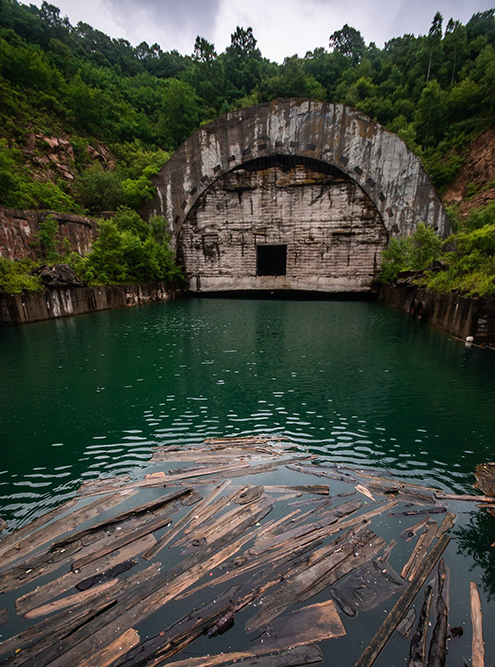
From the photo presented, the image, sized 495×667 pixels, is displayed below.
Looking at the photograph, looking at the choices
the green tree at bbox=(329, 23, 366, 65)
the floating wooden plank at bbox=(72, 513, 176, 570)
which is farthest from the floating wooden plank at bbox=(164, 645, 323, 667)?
the green tree at bbox=(329, 23, 366, 65)

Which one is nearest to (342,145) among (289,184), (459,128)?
(289,184)

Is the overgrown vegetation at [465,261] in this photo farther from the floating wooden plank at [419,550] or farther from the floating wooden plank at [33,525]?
the floating wooden plank at [33,525]

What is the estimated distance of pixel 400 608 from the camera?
1987 millimetres

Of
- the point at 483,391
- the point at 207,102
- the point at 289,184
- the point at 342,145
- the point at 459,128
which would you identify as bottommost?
the point at 483,391

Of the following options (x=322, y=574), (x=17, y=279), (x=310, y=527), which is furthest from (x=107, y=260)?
(x=322, y=574)

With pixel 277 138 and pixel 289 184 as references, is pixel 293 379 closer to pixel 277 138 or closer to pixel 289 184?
pixel 289 184

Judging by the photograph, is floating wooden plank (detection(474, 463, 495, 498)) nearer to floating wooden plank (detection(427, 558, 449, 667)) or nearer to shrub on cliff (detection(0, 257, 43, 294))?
floating wooden plank (detection(427, 558, 449, 667))

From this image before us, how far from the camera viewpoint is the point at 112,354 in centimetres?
880

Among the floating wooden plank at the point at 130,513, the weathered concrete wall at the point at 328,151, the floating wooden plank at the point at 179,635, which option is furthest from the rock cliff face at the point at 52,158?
the floating wooden plank at the point at 179,635

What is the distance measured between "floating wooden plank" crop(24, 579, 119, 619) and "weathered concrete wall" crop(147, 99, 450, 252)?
26.0m

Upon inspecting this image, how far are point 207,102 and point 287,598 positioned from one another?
5457 centimetres

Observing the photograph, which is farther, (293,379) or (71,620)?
(293,379)

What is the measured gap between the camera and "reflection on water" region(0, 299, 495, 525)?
13.3 ft

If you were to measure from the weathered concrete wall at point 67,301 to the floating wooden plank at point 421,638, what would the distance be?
15.4 meters
